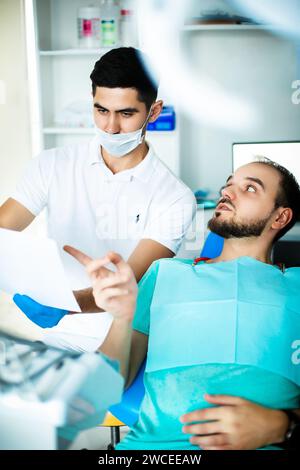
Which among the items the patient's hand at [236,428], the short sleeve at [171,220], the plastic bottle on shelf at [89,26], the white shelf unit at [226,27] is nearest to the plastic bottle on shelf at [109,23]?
the plastic bottle on shelf at [89,26]

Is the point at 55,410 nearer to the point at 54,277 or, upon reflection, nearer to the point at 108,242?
the point at 54,277

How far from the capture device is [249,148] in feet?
4.21

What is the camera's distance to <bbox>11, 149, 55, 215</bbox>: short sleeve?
4.16 ft

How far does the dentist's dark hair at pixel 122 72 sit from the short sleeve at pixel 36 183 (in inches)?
7.8

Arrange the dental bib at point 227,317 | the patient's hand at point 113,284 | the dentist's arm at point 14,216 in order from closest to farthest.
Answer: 1. the patient's hand at point 113,284
2. the dental bib at point 227,317
3. the dentist's arm at point 14,216

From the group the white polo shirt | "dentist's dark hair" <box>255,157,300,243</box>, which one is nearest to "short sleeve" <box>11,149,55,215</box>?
the white polo shirt

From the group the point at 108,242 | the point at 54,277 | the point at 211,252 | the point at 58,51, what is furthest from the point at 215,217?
the point at 58,51

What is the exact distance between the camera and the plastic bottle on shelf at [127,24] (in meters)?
1.21

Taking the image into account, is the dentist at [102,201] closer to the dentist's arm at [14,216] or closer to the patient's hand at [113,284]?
the dentist's arm at [14,216]

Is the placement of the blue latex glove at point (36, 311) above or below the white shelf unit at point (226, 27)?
below

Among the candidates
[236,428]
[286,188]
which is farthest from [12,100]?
[236,428]

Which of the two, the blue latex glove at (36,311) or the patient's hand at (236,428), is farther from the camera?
the blue latex glove at (36,311)

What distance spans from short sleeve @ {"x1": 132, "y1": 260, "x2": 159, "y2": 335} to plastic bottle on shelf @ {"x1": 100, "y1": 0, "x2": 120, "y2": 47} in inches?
19.9
